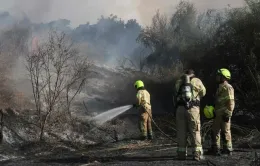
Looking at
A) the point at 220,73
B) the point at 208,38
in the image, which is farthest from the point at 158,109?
the point at 220,73

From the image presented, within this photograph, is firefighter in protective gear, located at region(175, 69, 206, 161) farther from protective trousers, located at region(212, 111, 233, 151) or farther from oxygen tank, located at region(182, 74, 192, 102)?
protective trousers, located at region(212, 111, 233, 151)

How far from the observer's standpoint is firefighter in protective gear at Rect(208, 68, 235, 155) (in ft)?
24.6

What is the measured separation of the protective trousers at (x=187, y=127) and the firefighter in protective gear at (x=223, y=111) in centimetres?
77

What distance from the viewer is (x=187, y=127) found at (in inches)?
280

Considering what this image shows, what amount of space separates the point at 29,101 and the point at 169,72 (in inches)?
378

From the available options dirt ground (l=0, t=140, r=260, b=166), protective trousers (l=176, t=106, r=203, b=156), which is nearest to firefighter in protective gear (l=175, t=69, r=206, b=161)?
protective trousers (l=176, t=106, r=203, b=156)

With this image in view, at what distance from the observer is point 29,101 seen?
1631 cm

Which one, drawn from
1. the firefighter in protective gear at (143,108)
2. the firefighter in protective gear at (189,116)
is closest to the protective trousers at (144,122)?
the firefighter in protective gear at (143,108)

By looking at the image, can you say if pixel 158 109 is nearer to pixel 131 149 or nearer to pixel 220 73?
pixel 131 149

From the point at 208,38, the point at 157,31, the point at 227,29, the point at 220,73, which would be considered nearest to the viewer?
the point at 220,73

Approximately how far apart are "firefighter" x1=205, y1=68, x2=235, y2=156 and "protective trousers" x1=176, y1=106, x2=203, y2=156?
77 cm

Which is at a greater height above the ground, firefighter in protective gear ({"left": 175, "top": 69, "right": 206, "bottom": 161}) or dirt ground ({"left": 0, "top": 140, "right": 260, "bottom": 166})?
firefighter in protective gear ({"left": 175, "top": 69, "right": 206, "bottom": 161})

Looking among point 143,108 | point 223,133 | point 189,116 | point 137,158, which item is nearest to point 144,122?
point 143,108

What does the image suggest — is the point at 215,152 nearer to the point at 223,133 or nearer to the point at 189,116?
the point at 223,133
